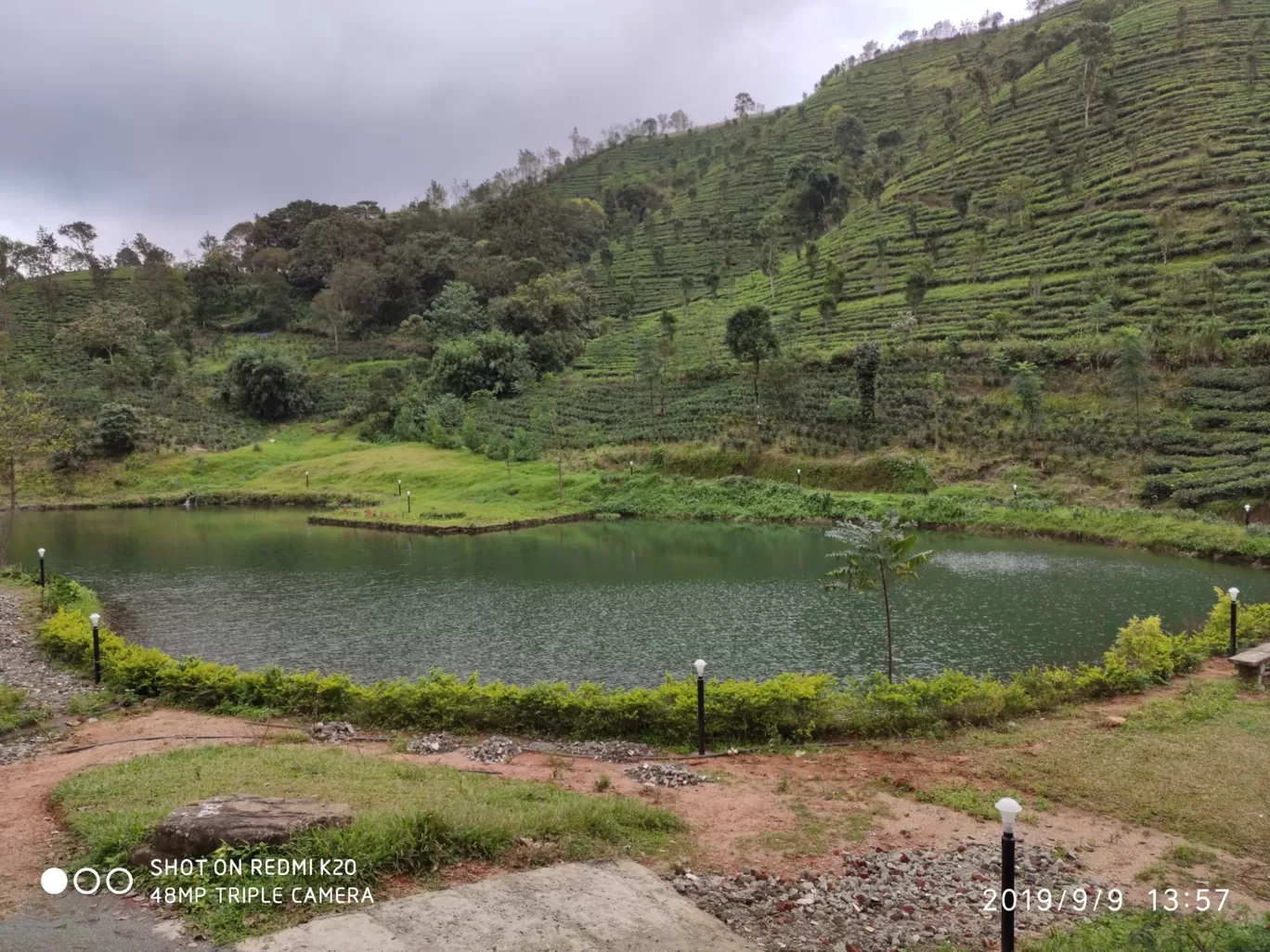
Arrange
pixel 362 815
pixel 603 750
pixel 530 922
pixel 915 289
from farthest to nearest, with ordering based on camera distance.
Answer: pixel 915 289 < pixel 603 750 < pixel 362 815 < pixel 530 922

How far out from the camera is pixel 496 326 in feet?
229

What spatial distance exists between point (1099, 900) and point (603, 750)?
6.83 m

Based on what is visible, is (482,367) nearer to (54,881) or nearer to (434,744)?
(434,744)

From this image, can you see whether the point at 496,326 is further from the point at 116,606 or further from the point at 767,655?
the point at 767,655

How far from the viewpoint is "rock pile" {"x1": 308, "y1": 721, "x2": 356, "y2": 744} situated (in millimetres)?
12463

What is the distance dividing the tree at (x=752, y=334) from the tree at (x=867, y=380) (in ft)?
18.0

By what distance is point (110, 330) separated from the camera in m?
68.1

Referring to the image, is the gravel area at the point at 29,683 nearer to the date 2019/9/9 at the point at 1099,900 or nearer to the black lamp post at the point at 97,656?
the black lamp post at the point at 97,656

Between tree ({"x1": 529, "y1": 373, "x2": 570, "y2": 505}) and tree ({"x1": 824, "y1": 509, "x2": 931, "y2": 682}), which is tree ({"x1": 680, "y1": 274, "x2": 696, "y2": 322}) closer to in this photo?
tree ({"x1": 529, "y1": 373, "x2": 570, "y2": 505})

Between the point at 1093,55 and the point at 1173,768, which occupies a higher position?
the point at 1093,55

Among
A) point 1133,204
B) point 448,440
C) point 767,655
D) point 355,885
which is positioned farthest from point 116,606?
point 1133,204

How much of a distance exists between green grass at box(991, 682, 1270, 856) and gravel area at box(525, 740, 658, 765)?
5030mm

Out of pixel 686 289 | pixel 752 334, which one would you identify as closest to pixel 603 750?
pixel 752 334

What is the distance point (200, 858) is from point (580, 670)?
10911 mm
